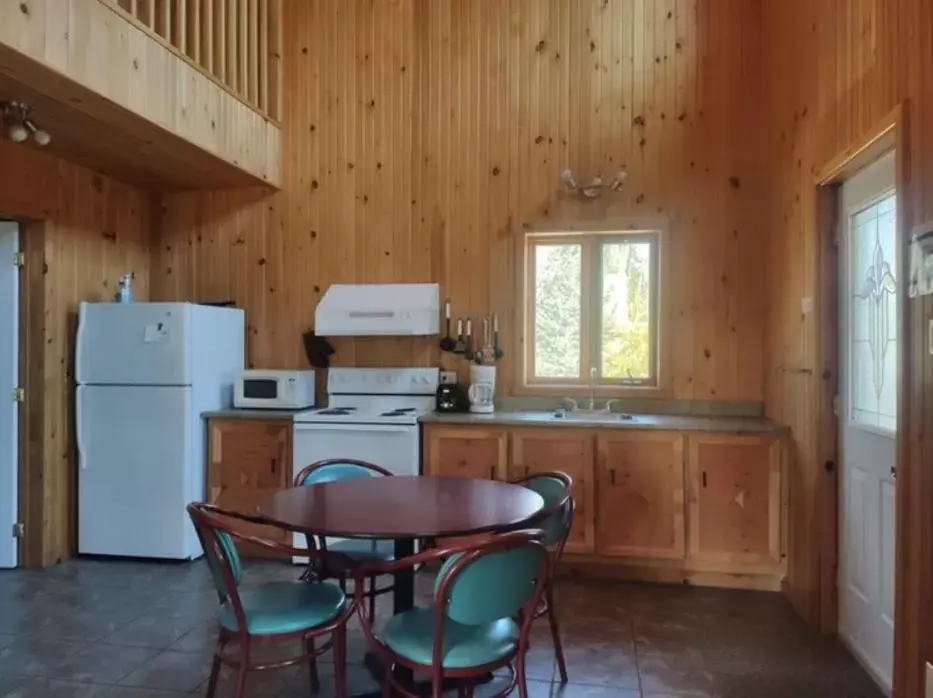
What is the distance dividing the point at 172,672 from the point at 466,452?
1.86 meters

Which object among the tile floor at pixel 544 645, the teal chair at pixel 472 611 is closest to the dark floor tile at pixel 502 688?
the tile floor at pixel 544 645

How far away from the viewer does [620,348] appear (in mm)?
4395

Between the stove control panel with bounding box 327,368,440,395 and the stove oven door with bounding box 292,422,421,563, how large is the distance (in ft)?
1.84

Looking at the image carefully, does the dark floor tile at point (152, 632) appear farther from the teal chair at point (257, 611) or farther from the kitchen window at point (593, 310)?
the kitchen window at point (593, 310)

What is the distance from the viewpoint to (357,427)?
3982 mm

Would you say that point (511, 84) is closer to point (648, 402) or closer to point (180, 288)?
point (648, 402)

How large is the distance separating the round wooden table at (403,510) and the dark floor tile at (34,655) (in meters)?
1.24

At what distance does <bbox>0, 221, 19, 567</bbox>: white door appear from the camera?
156 inches

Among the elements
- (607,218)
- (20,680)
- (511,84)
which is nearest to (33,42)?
(20,680)

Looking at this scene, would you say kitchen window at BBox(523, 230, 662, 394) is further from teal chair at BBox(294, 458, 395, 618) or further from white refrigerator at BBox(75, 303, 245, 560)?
white refrigerator at BBox(75, 303, 245, 560)

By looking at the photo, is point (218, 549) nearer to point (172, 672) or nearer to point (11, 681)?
point (172, 672)

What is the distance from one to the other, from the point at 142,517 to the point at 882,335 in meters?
4.03

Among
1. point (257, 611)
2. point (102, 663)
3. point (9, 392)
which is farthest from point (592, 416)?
point (9, 392)

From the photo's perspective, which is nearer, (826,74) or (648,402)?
(826,74)
